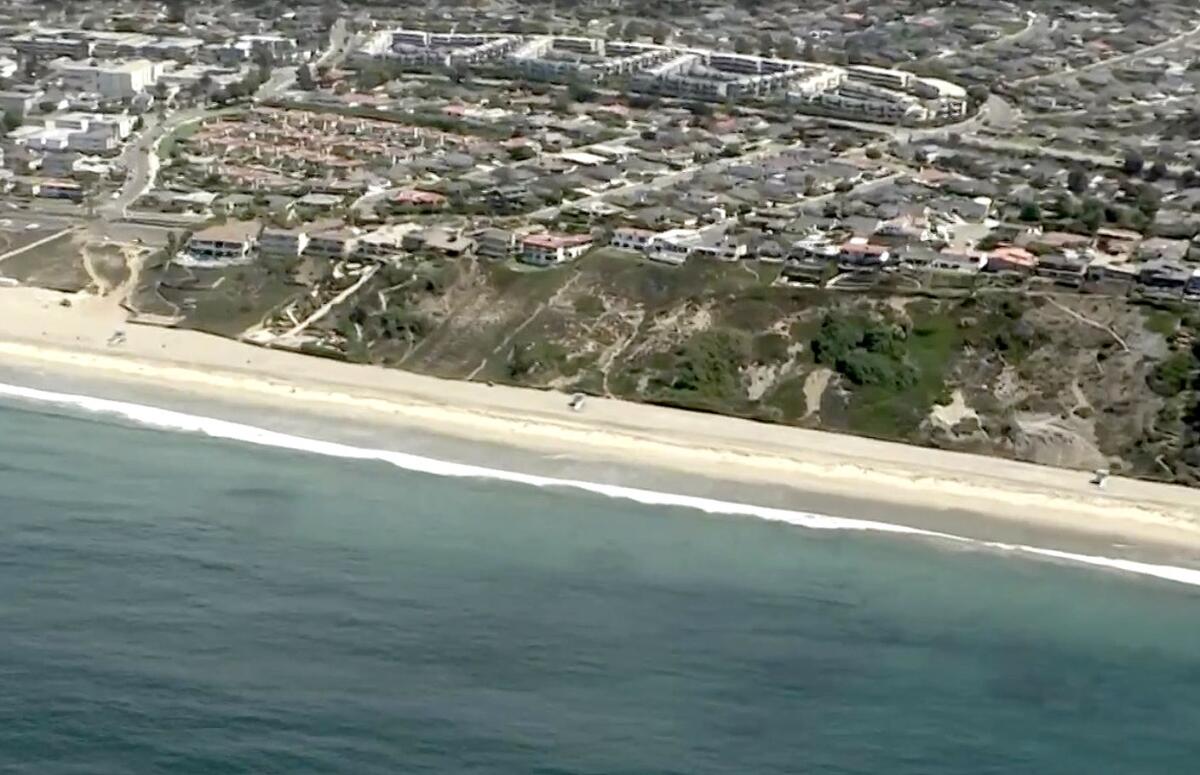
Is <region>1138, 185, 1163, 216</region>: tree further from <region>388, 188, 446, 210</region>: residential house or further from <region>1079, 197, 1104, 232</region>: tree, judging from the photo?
<region>388, 188, 446, 210</region>: residential house

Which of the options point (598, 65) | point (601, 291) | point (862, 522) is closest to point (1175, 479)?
point (862, 522)

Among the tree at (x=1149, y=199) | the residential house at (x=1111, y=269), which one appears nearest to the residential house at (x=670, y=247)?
the residential house at (x=1111, y=269)

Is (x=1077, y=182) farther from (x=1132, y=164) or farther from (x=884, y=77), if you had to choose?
(x=884, y=77)

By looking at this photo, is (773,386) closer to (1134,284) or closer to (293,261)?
(1134,284)

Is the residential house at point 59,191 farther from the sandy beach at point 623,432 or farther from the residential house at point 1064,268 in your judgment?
the residential house at point 1064,268

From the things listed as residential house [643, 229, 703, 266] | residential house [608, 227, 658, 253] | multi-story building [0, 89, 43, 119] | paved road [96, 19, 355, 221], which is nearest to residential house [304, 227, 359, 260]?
residential house [608, 227, 658, 253]

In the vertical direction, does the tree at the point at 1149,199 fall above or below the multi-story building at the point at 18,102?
below
